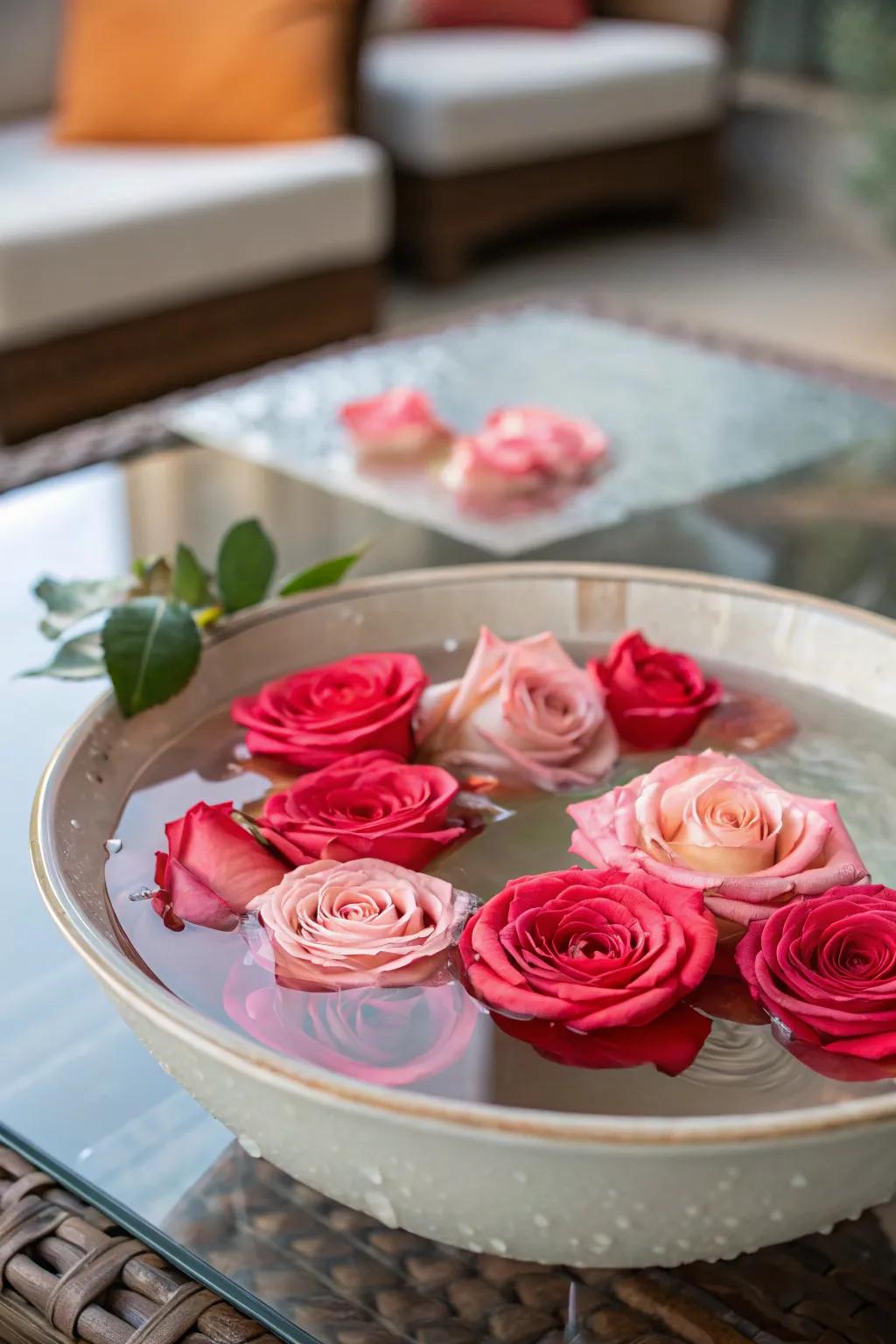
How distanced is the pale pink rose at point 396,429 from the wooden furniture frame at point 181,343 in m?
1.10

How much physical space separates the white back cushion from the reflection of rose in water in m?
2.67

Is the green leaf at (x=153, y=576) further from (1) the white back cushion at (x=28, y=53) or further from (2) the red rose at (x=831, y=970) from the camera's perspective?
(1) the white back cushion at (x=28, y=53)

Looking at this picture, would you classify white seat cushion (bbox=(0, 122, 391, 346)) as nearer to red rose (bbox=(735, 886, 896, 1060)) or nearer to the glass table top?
the glass table top

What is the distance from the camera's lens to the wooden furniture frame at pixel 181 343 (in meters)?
2.34

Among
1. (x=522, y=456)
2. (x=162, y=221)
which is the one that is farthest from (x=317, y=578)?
(x=162, y=221)

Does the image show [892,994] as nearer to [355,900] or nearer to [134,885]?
[355,900]

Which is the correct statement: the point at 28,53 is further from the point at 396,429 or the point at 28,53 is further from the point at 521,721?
the point at 521,721

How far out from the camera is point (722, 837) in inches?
20.6

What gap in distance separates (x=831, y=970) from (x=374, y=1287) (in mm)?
206

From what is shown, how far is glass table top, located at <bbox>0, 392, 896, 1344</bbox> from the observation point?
0.55 meters

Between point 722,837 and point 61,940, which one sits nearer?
point 722,837

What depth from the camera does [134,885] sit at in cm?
57

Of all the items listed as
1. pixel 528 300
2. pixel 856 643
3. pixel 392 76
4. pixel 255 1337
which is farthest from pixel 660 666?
pixel 392 76

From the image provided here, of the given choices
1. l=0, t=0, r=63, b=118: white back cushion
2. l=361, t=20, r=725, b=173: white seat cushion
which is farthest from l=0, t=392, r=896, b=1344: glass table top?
l=361, t=20, r=725, b=173: white seat cushion
